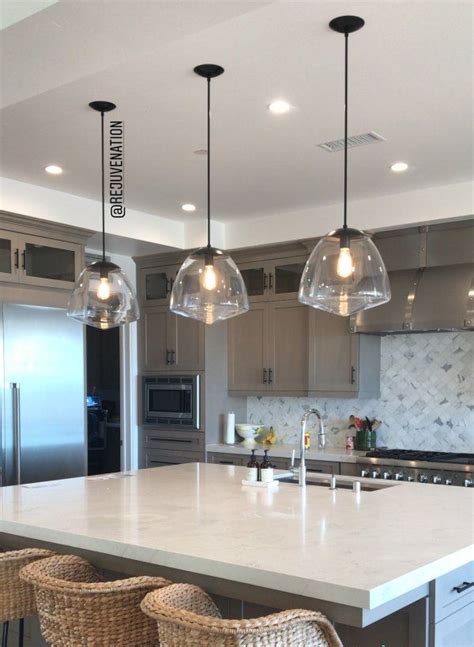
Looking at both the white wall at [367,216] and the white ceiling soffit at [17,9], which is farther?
the white wall at [367,216]

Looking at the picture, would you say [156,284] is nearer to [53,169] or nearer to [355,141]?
[53,169]

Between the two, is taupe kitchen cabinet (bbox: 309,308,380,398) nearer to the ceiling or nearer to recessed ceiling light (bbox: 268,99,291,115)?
the ceiling

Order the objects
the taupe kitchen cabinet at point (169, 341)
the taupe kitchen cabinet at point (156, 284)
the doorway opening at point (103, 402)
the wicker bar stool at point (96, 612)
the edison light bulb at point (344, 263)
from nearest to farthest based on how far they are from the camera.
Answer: the wicker bar stool at point (96, 612)
the edison light bulb at point (344, 263)
the taupe kitchen cabinet at point (169, 341)
the taupe kitchen cabinet at point (156, 284)
the doorway opening at point (103, 402)

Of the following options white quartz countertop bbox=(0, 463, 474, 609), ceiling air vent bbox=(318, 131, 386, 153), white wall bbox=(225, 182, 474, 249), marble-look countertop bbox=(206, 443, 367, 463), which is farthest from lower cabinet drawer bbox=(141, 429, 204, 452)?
ceiling air vent bbox=(318, 131, 386, 153)

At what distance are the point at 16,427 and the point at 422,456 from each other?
111 inches

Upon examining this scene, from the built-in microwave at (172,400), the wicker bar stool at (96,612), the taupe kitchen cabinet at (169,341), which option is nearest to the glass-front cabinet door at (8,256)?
the taupe kitchen cabinet at (169,341)

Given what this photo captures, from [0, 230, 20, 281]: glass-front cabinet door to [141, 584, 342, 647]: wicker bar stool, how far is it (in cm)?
327

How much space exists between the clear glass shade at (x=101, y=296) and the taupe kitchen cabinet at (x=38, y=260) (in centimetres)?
136

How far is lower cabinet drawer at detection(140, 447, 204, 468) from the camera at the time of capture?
614 centimetres

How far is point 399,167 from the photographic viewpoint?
4410 millimetres

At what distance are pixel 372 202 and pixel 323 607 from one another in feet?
12.2

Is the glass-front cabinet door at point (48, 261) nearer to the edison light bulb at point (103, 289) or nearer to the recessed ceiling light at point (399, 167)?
the edison light bulb at point (103, 289)

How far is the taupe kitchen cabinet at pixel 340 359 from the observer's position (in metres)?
5.47

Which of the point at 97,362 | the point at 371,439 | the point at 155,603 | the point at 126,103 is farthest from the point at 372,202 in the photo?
the point at 97,362
